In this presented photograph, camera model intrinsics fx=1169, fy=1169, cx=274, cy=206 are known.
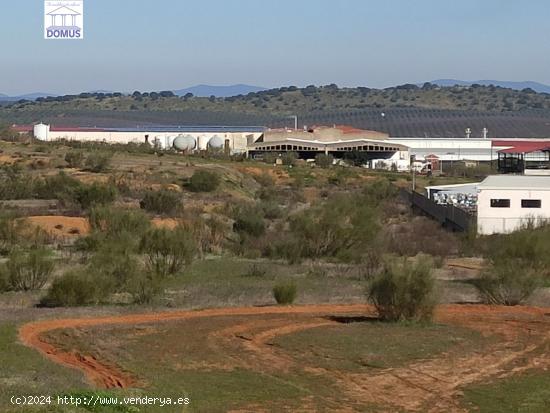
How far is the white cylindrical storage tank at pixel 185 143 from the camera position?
380 ft

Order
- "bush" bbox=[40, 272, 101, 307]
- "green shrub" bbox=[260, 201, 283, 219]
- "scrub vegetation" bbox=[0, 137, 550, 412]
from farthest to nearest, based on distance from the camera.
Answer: "green shrub" bbox=[260, 201, 283, 219] → "bush" bbox=[40, 272, 101, 307] → "scrub vegetation" bbox=[0, 137, 550, 412]

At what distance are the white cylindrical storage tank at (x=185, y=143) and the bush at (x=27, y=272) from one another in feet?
277

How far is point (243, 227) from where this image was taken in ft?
156

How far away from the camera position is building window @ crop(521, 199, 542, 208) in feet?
171

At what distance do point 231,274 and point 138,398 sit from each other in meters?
20.2

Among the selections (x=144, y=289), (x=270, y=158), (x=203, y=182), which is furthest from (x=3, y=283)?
(x=270, y=158)

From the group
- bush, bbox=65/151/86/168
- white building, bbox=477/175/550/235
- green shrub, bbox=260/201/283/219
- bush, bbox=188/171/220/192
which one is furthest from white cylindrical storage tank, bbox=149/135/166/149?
white building, bbox=477/175/550/235

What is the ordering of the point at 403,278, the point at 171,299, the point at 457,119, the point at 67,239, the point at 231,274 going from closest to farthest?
the point at 403,278 → the point at 171,299 → the point at 231,274 → the point at 67,239 → the point at 457,119

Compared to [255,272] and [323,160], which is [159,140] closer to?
[323,160]

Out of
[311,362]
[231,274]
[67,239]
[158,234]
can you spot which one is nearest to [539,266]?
[231,274]

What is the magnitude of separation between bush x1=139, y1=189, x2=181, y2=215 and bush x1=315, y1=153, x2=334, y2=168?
43.0m

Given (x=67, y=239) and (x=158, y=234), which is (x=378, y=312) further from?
(x=67, y=239)

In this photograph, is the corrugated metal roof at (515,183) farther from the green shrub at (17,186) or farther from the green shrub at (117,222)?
the green shrub at (17,186)

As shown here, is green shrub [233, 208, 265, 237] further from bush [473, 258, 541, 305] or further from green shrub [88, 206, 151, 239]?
bush [473, 258, 541, 305]
